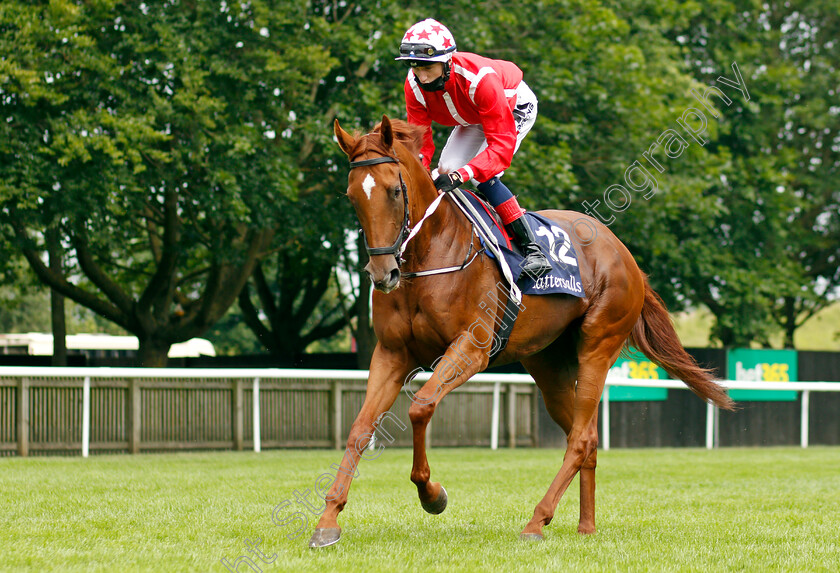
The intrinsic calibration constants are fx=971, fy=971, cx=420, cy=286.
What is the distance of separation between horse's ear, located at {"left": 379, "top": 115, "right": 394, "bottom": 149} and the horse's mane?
23mm

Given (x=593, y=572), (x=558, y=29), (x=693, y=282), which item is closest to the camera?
(x=593, y=572)

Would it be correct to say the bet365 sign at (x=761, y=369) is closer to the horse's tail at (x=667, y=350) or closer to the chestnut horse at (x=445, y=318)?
the horse's tail at (x=667, y=350)

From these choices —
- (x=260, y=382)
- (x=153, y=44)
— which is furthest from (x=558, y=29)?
(x=260, y=382)

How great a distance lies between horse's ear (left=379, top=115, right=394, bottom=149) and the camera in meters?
4.85

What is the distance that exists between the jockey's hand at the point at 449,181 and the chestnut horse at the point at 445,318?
2.6 inches

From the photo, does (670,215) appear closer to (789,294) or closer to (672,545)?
(789,294)

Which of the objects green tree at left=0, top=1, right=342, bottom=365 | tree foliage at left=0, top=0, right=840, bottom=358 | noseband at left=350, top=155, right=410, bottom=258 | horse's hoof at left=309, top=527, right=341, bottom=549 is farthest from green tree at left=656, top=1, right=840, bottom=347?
horse's hoof at left=309, top=527, right=341, bottom=549

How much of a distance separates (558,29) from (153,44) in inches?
283

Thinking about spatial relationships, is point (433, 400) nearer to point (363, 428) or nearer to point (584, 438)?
point (363, 428)

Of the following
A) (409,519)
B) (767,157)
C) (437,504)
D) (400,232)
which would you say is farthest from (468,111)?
(767,157)

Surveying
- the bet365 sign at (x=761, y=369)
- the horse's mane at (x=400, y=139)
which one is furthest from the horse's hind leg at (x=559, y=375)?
the bet365 sign at (x=761, y=369)

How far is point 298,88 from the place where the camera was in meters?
15.3

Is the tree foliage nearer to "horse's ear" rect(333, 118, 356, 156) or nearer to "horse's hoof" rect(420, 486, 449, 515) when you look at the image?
"horse's hoof" rect(420, 486, 449, 515)

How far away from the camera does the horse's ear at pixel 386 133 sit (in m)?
4.85
